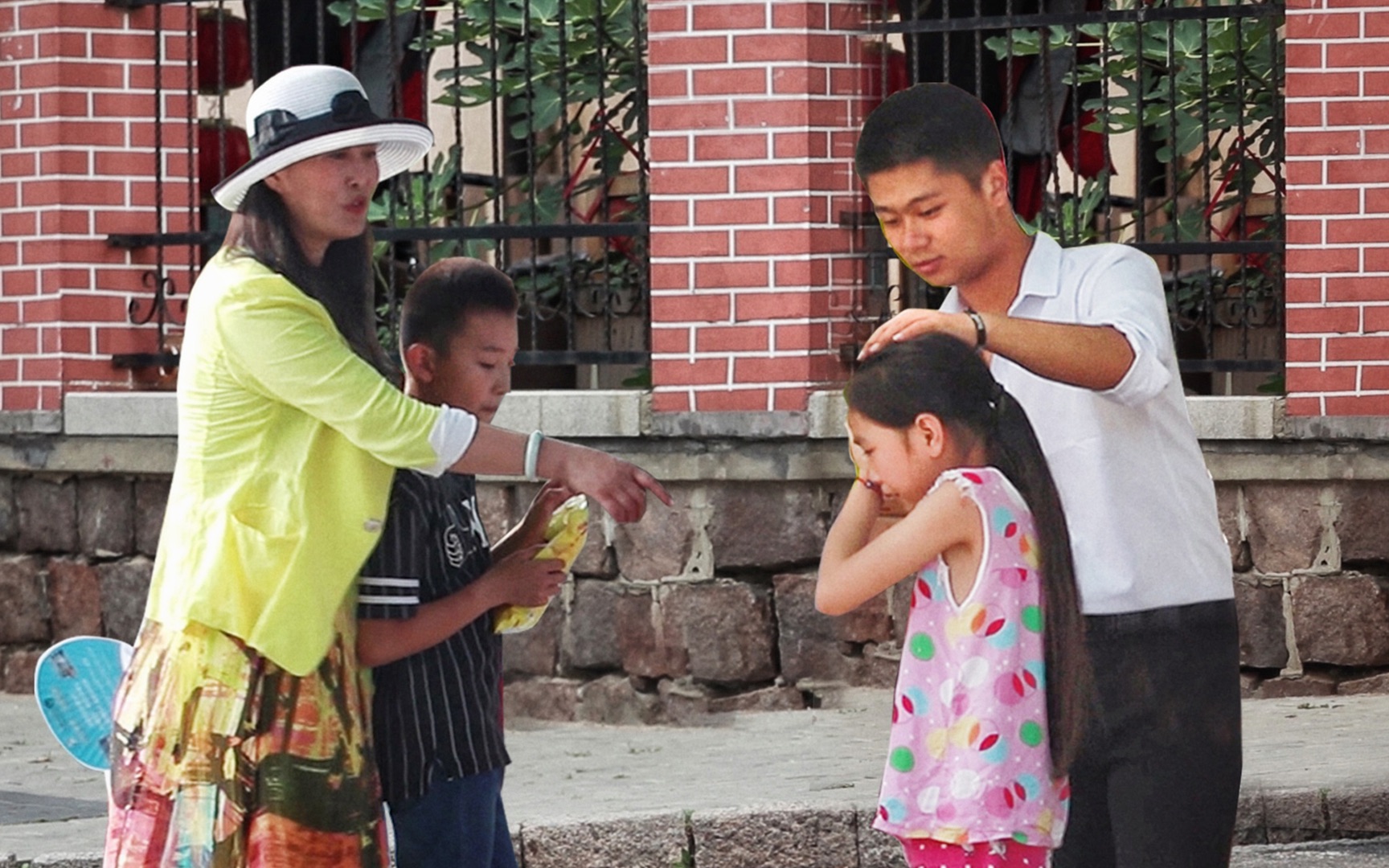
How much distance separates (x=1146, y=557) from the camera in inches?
138

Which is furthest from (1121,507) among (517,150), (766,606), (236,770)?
(517,150)

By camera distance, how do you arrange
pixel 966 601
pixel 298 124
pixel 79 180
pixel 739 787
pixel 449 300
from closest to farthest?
pixel 966 601
pixel 298 124
pixel 449 300
pixel 739 787
pixel 79 180

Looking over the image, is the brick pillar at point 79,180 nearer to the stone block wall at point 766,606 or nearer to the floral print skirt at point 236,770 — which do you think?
the stone block wall at point 766,606

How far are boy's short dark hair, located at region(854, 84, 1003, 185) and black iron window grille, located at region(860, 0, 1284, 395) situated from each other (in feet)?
15.1

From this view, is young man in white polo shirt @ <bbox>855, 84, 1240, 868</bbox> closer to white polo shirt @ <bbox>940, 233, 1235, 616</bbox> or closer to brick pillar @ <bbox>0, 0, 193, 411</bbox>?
white polo shirt @ <bbox>940, 233, 1235, 616</bbox>

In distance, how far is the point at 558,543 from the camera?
160 inches

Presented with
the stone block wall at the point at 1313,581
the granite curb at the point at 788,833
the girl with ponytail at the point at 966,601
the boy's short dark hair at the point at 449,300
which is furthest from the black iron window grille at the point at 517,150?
the girl with ponytail at the point at 966,601

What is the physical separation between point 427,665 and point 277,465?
42 centimetres

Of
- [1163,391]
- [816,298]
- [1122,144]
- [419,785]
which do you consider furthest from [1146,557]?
[1122,144]

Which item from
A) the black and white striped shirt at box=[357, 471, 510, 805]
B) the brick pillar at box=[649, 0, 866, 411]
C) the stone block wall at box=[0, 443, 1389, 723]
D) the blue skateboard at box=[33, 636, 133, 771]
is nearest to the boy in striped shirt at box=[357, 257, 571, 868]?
the black and white striped shirt at box=[357, 471, 510, 805]

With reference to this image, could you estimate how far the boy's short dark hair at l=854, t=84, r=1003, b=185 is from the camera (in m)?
3.48

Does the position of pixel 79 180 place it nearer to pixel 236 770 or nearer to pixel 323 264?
pixel 323 264

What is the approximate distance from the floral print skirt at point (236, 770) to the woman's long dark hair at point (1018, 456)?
37.4 inches

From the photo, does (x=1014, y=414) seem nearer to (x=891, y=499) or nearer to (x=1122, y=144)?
(x=891, y=499)
